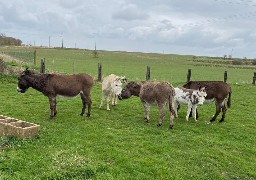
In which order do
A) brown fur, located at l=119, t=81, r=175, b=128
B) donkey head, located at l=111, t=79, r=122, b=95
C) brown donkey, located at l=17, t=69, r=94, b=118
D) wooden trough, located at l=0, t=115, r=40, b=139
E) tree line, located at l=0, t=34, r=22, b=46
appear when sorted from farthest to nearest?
tree line, located at l=0, t=34, r=22, b=46, donkey head, located at l=111, t=79, r=122, b=95, brown donkey, located at l=17, t=69, r=94, b=118, brown fur, located at l=119, t=81, r=175, b=128, wooden trough, located at l=0, t=115, r=40, b=139

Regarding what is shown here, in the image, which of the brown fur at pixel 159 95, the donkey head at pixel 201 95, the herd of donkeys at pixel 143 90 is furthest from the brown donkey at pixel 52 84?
the donkey head at pixel 201 95

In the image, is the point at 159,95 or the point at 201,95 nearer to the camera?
the point at 159,95

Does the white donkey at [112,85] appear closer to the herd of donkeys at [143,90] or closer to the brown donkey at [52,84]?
the herd of donkeys at [143,90]

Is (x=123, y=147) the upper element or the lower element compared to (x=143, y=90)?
lower

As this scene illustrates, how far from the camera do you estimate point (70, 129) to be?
11.1 meters

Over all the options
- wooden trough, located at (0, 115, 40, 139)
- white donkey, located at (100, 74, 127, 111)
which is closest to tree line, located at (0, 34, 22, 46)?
white donkey, located at (100, 74, 127, 111)

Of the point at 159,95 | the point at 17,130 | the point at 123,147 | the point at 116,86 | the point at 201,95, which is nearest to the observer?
the point at 17,130

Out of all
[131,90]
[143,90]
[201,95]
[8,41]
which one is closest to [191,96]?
[201,95]

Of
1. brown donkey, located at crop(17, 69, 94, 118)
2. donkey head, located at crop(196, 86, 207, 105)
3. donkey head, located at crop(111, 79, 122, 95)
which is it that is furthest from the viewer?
donkey head, located at crop(111, 79, 122, 95)

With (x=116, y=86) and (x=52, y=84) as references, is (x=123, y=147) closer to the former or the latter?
(x=52, y=84)

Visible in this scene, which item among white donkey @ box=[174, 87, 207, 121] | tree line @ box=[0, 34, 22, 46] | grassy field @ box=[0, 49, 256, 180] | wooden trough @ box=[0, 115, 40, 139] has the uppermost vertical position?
tree line @ box=[0, 34, 22, 46]

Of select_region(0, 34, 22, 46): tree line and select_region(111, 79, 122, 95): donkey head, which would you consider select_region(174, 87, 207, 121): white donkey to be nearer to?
select_region(111, 79, 122, 95): donkey head

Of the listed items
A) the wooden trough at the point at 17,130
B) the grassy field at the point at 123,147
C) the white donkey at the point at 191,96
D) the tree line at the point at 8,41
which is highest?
the tree line at the point at 8,41

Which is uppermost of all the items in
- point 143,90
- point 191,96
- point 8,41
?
point 8,41
